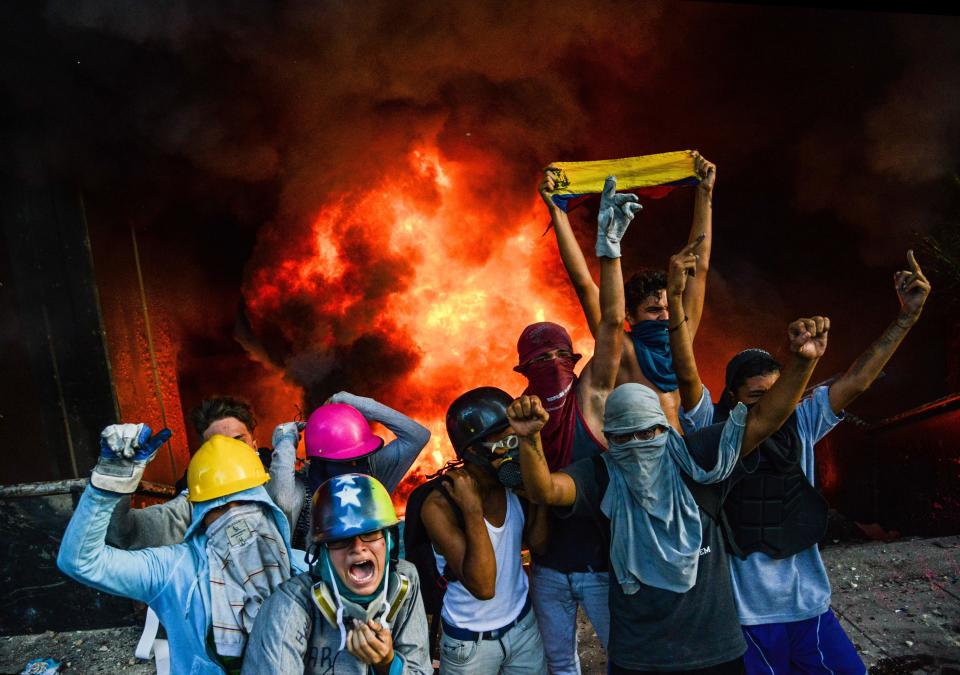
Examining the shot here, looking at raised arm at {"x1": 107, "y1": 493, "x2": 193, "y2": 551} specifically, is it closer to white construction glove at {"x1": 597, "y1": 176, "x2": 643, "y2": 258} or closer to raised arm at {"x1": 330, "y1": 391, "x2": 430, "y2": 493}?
raised arm at {"x1": 330, "y1": 391, "x2": 430, "y2": 493}

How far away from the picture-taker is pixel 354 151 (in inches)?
342

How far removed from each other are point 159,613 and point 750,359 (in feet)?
9.42

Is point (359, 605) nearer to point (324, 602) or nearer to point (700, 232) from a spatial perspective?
point (324, 602)

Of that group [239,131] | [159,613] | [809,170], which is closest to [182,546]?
[159,613]

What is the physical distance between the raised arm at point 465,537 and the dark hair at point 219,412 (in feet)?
4.60

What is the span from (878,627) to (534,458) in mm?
3400

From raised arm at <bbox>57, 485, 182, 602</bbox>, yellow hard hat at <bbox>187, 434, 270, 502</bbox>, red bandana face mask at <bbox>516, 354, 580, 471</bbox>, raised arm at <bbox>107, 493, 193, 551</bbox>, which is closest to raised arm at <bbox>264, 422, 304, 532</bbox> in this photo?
raised arm at <bbox>107, 493, 193, 551</bbox>

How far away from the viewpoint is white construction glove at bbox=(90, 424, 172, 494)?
7.70 feet

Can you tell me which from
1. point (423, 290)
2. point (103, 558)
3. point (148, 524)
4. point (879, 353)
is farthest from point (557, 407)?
point (423, 290)

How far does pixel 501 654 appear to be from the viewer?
3.02m

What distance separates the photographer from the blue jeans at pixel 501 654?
300 cm

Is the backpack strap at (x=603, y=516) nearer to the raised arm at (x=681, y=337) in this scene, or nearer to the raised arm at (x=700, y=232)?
the raised arm at (x=681, y=337)

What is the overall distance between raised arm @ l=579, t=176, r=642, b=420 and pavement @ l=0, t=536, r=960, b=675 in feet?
6.59

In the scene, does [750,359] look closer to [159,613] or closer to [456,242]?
[159,613]
